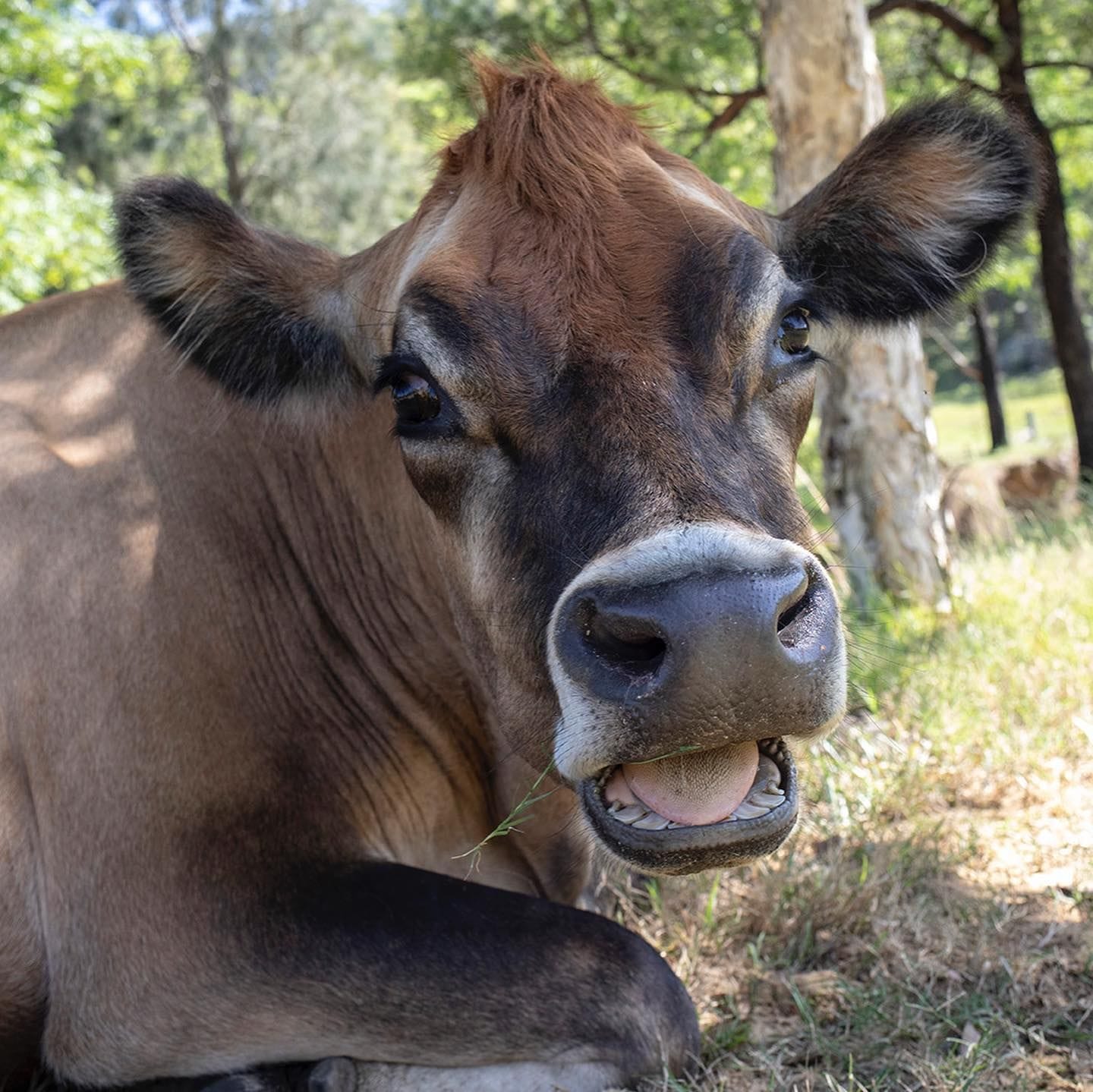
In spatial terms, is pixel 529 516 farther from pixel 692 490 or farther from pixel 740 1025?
pixel 740 1025

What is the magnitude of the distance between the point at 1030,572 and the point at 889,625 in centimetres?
148

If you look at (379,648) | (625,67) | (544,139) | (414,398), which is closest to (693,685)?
(414,398)

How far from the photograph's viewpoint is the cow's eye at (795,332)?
10.8 feet

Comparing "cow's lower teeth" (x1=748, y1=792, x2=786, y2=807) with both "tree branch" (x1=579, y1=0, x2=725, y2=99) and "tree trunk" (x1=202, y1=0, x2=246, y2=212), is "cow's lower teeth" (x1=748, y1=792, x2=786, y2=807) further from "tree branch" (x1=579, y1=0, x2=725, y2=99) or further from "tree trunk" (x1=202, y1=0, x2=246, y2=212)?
"tree trunk" (x1=202, y1=0, x2=246, y2=212)

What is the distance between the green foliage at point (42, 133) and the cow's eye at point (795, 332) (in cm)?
1320

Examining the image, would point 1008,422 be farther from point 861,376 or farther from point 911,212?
point 911,212

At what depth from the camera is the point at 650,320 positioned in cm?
289

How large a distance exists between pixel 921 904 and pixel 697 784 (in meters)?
1.72

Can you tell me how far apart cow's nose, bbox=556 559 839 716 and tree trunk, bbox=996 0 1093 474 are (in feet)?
37.7

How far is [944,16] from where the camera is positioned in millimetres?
11766

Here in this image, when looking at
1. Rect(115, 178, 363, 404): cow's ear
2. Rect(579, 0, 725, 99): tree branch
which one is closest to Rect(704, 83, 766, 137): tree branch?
Rect(579, 0, 725, 99): tree branch

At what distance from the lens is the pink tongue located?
2.55m

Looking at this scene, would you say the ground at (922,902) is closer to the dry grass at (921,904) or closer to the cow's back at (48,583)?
the dry grass at (921,904)

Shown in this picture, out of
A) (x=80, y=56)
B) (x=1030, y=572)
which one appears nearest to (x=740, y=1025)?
(x=1030, y=572)
